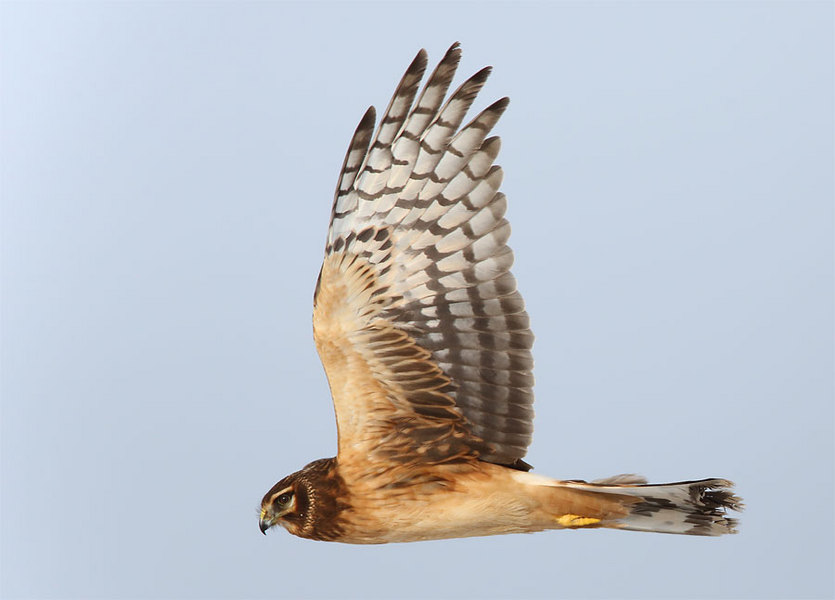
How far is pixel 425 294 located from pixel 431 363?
32 centimetres

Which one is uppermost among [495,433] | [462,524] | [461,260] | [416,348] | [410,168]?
[410,168]

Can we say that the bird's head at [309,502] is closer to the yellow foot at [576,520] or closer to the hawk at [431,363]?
the hawk at [431,363]

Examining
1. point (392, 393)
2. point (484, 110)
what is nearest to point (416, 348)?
point (392, 393)

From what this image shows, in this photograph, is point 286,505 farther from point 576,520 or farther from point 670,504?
point 670,504

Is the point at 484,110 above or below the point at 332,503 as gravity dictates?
above

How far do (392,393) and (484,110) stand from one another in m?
1.32

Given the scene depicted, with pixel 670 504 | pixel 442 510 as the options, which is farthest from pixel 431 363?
pixel 670 504

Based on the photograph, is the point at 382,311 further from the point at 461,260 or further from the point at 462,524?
the point at 462,524

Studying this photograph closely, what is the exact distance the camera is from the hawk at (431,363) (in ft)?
14.8

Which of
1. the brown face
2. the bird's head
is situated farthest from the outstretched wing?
the brown face

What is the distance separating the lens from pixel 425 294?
4.68 meters

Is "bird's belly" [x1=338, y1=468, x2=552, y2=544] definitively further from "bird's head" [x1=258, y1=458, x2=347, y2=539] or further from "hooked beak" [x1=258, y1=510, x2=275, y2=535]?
"hooked beak" [x1=258, y1=510, x2=275, y2=535]

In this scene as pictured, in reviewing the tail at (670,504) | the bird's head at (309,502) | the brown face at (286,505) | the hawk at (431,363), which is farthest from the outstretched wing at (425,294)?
the tail at (670,504)

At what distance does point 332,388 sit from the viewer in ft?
15.4
